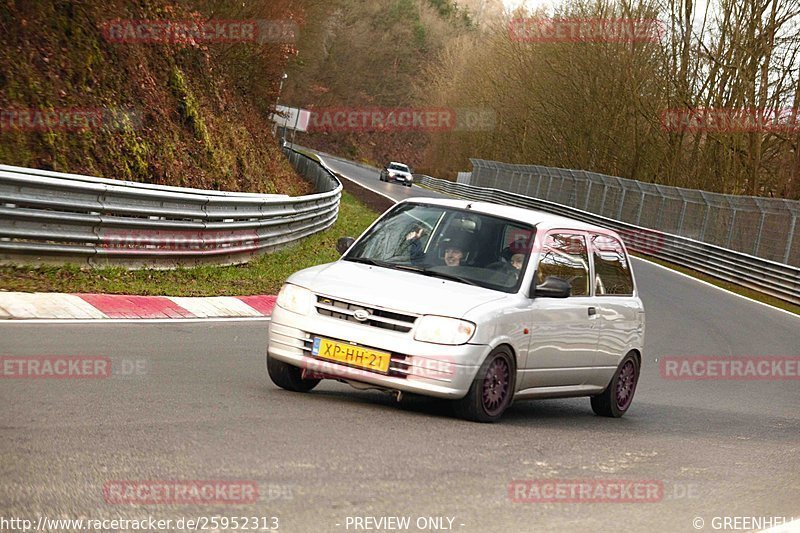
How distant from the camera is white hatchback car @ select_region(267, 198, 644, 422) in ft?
26.1

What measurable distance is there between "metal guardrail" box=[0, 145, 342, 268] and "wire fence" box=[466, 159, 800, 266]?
67.5ft

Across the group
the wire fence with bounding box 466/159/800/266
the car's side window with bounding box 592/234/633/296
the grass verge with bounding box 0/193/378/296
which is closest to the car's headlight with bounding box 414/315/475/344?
the car's side window with bounding box 592/234/633/296

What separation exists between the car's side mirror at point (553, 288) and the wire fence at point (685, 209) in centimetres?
2776

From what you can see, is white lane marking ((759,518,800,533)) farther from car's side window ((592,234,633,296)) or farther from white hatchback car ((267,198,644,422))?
car's side window ((592,234,633,296))

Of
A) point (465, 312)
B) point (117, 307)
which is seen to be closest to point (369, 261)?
point (465, 312)

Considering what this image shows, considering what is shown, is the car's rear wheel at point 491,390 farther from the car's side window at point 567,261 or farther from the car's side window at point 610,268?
the car's side window at point 610,268

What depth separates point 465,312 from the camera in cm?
800

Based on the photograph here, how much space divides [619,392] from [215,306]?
19.7 feet

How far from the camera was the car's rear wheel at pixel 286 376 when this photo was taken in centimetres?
866

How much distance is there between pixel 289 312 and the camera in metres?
8.43

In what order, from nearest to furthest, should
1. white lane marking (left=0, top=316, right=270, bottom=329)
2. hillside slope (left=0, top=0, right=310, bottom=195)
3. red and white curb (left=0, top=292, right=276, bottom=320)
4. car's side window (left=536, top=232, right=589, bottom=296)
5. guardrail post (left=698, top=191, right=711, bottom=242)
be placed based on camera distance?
car's side window (left=536, top=232, right=589, bottom=296) < white lane marking (left=0, top=316, right=270, bottom=329) < red and white curb (left=0, top=292, right=276, bottom=320) < hillside slope (left=0, top=0, right=310, bottom=195) < guardrail post (left=698, top=191, right=711, bottom=242)

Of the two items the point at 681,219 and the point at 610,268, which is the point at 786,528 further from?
the point at 681,219

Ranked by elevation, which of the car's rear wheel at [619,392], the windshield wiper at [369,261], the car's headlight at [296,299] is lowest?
the car's rear wheel at [619,392]

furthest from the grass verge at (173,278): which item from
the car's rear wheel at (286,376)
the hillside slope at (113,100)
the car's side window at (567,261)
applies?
the car's side window at (567,261)
